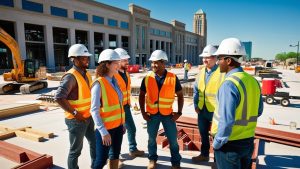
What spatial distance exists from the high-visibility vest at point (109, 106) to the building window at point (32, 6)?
34.0 meters

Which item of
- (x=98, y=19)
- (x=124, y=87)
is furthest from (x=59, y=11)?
(x=124, y=87)

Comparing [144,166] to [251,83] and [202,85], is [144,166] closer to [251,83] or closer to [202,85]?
[202,85]

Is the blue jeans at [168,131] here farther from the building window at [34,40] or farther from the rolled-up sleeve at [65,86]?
the building window at [34,40]

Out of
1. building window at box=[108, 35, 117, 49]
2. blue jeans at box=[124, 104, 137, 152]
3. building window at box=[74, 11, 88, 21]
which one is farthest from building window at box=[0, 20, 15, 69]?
blue jeans at box=[124, 104, 137, 152]

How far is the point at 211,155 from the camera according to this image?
4324 mm

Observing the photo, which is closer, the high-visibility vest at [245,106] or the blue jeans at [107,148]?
the high-visibility vest at [245,106]

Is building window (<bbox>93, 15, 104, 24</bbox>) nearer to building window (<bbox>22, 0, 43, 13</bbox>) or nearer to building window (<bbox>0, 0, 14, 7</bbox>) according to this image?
building window (<bbox>22, 0, 43, 13</bbox>)

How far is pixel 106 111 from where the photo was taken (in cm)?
291

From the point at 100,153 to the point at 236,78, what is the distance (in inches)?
78.3

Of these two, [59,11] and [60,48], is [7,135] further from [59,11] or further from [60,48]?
[60,48]

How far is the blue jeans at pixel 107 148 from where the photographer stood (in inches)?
113

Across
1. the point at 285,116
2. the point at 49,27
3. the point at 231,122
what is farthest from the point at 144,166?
the point at 49,27

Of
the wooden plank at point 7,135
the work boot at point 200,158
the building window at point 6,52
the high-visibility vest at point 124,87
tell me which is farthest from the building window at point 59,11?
the work boot at point 200,158

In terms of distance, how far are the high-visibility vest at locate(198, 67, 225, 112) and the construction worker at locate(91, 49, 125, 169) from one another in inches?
65.5
